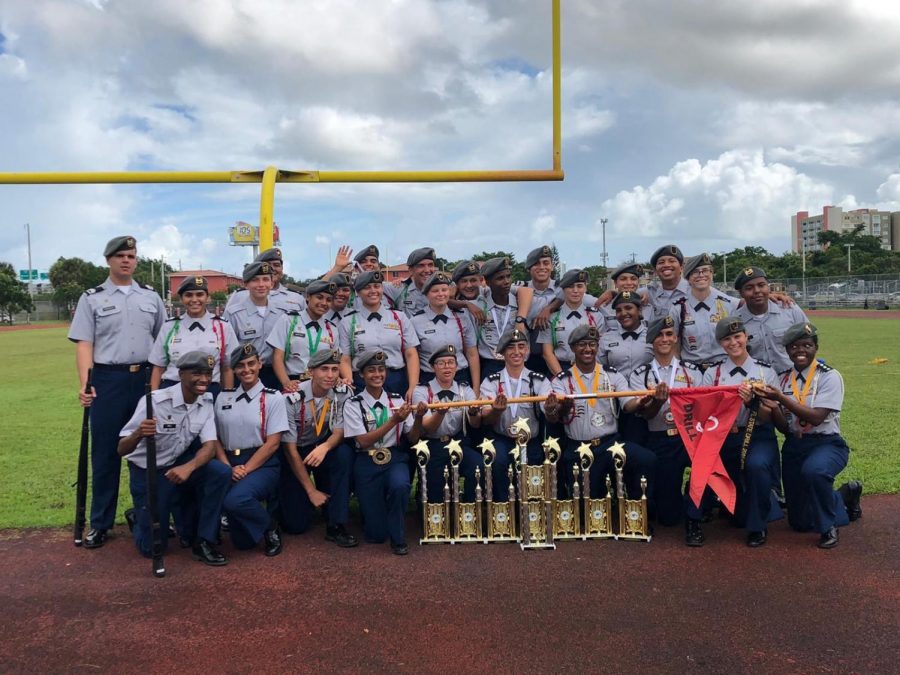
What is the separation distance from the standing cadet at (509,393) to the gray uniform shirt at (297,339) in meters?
1.42

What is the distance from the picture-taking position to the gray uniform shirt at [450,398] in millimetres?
5410

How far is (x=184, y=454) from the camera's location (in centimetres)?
511

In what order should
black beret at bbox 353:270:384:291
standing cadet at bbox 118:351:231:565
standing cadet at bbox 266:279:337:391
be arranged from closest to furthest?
standing cadet at bbox 118:351:231:565 → standing cadet at bbox 266:279:337:391 → black beret at bbox 353:270:384:291

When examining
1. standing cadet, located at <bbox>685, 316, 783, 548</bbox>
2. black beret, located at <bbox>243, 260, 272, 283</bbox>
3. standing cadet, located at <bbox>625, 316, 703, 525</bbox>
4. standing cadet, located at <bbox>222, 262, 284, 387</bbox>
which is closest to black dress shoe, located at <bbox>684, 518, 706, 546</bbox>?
standing cadet, located at <bbox>685, 316, 783, 548</bbox>

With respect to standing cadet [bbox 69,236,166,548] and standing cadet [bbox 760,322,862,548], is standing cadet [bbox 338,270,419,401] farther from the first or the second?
standing cadet [bbox 760,322,862,548]

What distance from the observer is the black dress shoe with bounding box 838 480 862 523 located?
536cm

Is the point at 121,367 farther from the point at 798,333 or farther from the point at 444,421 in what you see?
the point at 798,333

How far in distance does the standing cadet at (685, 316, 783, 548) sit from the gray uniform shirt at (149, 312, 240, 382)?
3799 millimetres

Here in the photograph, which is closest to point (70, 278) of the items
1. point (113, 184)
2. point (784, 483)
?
point (113, 184)

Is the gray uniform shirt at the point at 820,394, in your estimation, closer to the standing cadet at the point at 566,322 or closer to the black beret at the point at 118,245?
the standing cadet at the point at 566,322

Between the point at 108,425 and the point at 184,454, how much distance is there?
2.42ft

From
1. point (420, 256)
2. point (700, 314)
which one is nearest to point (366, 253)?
point (420, 256)

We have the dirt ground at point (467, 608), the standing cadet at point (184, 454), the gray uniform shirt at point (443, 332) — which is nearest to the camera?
the dirt ground at point (467, 608)

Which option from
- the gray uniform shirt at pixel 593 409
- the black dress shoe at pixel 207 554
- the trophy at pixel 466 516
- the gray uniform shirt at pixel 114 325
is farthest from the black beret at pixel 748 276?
the gray uniform shirt at pixel 114 325
